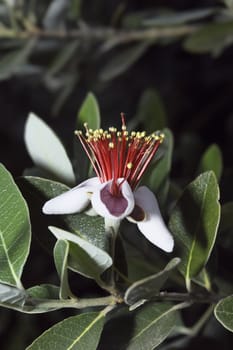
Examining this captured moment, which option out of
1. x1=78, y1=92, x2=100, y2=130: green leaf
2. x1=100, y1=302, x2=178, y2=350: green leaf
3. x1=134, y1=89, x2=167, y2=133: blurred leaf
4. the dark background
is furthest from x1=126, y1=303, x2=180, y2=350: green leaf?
the dark background

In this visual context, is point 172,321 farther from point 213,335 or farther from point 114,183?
point 213,335

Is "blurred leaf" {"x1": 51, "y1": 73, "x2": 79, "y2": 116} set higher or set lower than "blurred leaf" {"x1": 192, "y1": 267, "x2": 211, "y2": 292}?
higher

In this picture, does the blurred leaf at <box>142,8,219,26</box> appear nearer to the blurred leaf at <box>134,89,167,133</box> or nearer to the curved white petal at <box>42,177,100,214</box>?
the blurred leaf at <box>134,89,167,133</box>

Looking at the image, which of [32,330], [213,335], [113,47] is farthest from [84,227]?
[113,47]

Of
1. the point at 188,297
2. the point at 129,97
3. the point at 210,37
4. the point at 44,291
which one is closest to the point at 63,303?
the point at 44,291

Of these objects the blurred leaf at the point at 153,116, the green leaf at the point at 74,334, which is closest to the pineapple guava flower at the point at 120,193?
the green leaf at the point at 74,334

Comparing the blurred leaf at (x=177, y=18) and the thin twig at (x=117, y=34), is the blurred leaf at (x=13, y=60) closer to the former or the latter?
the thin twig at (x=117, y=34)

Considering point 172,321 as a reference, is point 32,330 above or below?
below

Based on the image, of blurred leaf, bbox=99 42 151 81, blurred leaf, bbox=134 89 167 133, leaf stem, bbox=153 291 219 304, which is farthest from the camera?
blurred leaf, bbox=99 42 151 81
